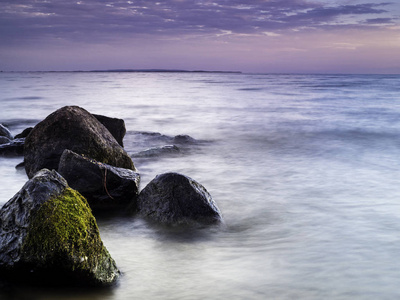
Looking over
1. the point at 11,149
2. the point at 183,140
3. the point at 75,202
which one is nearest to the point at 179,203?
the point at 75,202

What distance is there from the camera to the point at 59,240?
127 inches

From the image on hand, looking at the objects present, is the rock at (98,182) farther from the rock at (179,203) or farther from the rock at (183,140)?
the rock at (183,140)

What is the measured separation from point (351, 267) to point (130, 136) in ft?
32.8

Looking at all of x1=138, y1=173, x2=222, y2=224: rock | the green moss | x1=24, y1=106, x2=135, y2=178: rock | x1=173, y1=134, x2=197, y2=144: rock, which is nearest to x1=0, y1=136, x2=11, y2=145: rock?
x1=24, y1=106, x2=135, y2=178: rock

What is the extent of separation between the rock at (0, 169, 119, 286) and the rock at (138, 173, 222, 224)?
5.46ft

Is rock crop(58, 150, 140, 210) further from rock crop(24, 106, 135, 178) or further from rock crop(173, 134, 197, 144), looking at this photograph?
rock crop(173, 134, 197, 144)

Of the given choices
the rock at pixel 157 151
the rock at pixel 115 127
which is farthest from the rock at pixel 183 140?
the rock at pixel 115 127

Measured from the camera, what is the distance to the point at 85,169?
18.6 feet

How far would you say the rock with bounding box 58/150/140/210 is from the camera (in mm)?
5641

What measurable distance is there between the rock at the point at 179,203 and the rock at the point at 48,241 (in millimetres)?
1663

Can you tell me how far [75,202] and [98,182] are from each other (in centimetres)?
220

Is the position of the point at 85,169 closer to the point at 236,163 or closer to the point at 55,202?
the point at 55,202

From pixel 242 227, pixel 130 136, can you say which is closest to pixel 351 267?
pixel 242 227

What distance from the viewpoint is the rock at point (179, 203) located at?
5090mm
